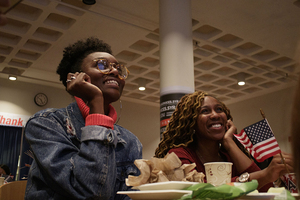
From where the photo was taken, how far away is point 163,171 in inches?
44.2

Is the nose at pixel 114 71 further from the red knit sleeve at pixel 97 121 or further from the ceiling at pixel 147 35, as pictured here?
the ceiling at pixel 147 35

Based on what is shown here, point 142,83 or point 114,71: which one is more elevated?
point 142,83

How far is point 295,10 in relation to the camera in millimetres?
5645

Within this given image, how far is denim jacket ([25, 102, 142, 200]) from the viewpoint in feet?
4.11

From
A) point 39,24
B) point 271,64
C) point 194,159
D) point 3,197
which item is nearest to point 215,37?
point 271,64

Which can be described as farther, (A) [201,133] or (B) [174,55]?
(B) [174,55]

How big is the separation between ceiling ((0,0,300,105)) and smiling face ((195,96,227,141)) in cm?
356

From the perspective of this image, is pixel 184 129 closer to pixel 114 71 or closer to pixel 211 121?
pixel 211 121

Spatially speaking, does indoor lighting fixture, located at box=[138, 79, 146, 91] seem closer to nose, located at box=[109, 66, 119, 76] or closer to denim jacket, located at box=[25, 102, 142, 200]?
nose, located at box=[109, 66, 119, 76]

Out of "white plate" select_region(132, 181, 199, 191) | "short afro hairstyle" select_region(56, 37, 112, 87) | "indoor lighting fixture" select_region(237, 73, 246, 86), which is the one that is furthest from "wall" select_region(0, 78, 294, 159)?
"white plate" select_region(132, 181, 199, 191)

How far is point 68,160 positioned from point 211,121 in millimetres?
1293

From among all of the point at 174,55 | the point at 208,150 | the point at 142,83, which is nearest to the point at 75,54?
the point at 208,150

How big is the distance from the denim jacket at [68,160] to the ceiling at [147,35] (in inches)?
176

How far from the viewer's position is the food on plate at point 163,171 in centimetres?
106
